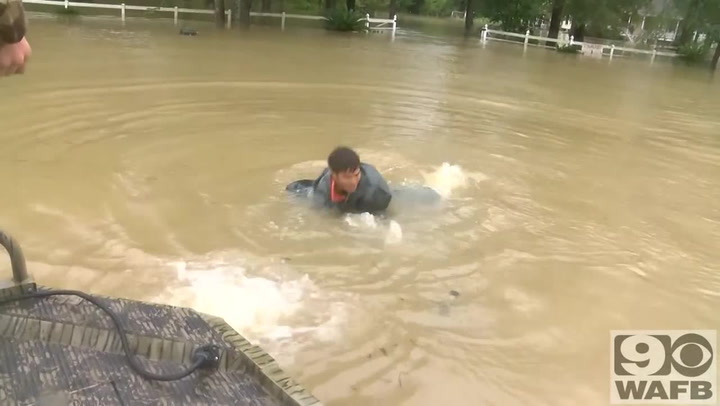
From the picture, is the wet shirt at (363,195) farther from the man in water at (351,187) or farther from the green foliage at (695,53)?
the green foliage at (695,53)

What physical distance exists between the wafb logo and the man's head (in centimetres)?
214

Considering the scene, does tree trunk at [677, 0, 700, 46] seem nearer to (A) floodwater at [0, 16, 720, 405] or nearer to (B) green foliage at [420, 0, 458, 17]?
(A) floodwater at [0, 16, 720, 405]

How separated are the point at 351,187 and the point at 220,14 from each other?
20.3m

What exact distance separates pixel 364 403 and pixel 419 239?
214cm

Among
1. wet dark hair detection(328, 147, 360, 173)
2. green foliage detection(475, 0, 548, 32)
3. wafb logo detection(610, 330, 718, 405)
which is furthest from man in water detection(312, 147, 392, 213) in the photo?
green foliage detection(475, 0, 548, 32)

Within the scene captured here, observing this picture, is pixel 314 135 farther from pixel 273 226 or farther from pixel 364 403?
pixel 364 403

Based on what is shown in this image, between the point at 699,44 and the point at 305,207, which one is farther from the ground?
the point at 699,44

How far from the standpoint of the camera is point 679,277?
486cm

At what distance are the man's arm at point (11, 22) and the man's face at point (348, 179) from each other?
9.44 feet

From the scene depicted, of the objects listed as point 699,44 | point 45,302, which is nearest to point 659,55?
point 699,44

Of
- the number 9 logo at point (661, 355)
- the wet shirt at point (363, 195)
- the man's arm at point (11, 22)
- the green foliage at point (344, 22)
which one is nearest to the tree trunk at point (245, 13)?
the green foliage at point (344, 22)

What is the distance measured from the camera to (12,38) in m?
2.39

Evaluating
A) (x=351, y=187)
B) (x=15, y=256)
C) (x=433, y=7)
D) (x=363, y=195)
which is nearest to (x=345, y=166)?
(x=351, y=187)

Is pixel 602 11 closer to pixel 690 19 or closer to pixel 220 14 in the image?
pixel 690 19
